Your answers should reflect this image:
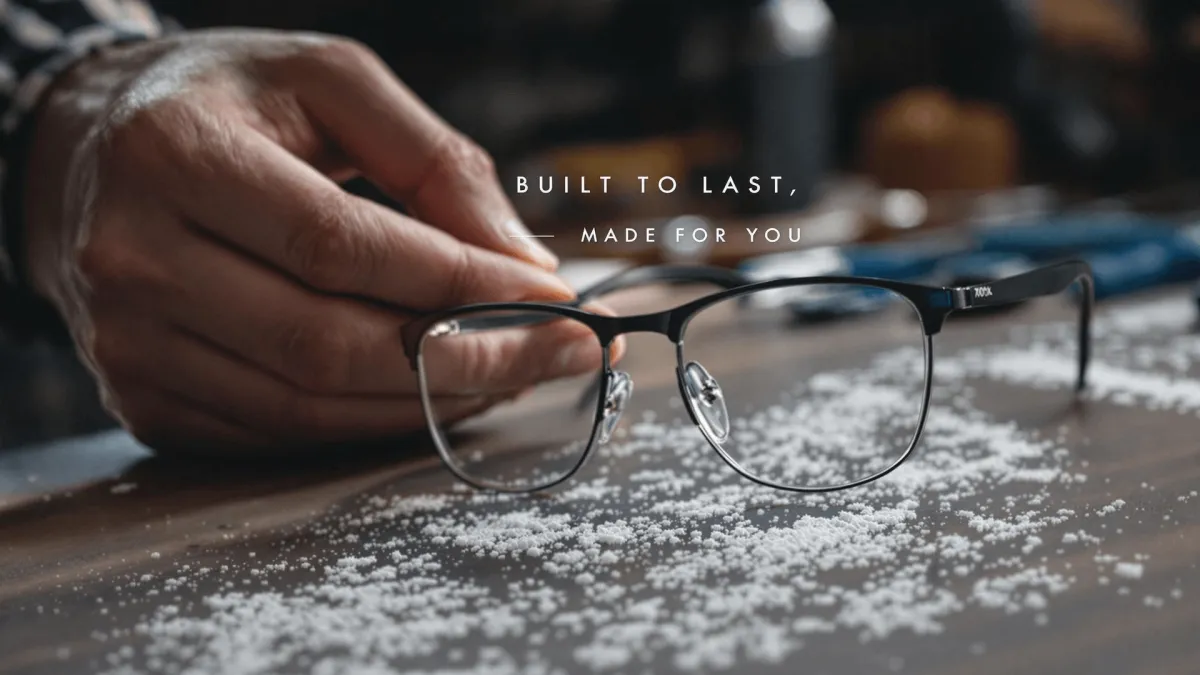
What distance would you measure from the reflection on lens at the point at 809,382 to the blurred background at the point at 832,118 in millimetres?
55

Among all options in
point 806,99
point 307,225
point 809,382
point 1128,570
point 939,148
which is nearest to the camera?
point 1128,570

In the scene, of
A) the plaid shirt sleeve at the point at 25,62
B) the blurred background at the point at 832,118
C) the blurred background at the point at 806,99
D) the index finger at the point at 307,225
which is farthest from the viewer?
the blurred background at the point at 806,99

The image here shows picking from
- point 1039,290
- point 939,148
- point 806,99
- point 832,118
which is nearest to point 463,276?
point 1039,290

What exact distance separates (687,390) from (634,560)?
0.13 meters

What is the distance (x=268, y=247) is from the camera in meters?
0.50

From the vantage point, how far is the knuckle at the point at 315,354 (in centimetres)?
50

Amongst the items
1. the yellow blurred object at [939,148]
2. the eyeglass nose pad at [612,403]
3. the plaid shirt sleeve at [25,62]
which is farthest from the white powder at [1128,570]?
the yellow blurred object at [939,148]

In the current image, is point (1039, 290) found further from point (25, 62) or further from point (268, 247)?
point (25, 62)

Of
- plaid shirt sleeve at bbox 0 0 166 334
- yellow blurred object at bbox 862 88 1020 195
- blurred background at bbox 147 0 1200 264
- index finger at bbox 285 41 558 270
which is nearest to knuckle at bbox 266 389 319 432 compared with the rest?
index finger at bbox 285 41 558 270

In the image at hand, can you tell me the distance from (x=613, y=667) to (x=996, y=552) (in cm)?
15

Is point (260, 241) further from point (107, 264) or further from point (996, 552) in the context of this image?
point (996, 552)

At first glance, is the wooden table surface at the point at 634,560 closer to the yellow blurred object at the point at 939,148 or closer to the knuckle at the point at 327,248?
the knuckle at the point at 327,248

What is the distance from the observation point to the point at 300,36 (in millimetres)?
558

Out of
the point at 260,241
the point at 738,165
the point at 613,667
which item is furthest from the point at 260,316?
the point at 738,165
